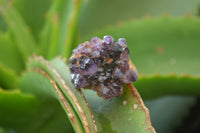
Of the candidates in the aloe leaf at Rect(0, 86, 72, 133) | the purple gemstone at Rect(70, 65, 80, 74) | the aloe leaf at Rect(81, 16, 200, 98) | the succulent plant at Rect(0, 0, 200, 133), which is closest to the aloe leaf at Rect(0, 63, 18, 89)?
the succulent plant at Rect(0, 0, 200, 133)

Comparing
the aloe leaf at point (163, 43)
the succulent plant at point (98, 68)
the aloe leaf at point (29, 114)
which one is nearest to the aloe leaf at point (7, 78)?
the succulent plant at point (98, 68)

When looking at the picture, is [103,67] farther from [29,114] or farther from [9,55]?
[9,55]

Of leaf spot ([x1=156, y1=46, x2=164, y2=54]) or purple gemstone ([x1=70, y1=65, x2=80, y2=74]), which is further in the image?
leaf spot ([x1=156, y1=46, x2=164, y2=54])

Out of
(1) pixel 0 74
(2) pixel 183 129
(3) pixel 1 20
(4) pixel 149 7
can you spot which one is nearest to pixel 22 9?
(3) pixel 1 20

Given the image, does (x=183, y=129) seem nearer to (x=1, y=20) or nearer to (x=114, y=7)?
(x=114, y=7)

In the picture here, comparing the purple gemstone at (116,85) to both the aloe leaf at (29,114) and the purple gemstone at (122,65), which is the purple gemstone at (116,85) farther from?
the aloe leaf at (29,114)

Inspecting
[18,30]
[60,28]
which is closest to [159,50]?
[60,28]

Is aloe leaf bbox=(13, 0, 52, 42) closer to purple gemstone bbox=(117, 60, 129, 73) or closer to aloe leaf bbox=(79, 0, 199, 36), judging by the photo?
aloe leaf bbox=(79, 0, 199, 36)
